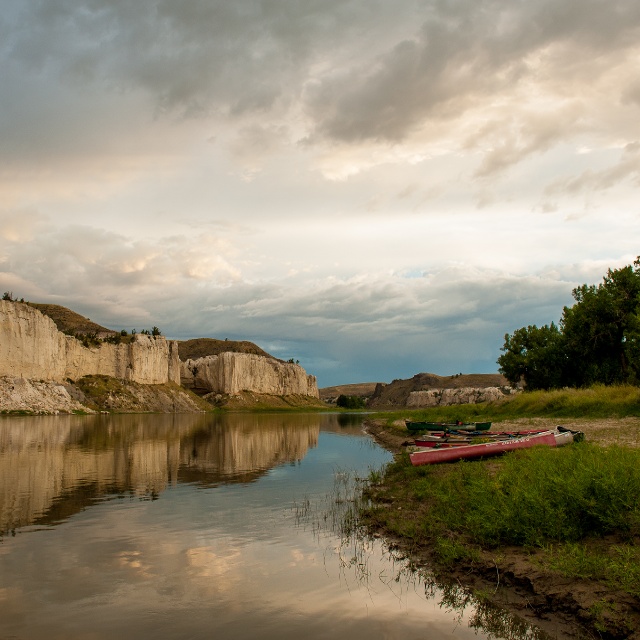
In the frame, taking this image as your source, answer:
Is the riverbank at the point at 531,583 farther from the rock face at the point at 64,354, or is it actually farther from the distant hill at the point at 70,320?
the distant hill at the point at 70,320

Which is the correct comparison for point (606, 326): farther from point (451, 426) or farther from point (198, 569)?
point (198, 569)

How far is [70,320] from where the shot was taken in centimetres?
16712

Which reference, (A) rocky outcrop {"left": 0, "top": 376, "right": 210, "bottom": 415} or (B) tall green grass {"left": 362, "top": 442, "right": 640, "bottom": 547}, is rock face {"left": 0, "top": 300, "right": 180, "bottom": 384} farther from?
(B) tall green grass {"left": 362, "top": 442, "right": 640, "bottom": 547}

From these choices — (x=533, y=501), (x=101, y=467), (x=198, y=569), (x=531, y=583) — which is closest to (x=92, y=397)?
(x=101, y=467)

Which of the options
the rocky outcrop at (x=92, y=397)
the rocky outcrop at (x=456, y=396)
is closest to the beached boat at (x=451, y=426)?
the rocky outcrop at (x=92, y=397)

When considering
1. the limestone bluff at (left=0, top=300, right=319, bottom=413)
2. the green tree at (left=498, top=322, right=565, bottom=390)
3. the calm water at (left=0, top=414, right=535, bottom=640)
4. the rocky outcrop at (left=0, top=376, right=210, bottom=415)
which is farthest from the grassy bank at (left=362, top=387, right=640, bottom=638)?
the limestone bluff at (left=0, top=300, right=319, bottom=413)

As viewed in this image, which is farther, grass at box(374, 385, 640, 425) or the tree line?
the tree line

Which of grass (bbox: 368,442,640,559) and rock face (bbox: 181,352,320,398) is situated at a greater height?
rock face (bbox: 181,352,320,398)

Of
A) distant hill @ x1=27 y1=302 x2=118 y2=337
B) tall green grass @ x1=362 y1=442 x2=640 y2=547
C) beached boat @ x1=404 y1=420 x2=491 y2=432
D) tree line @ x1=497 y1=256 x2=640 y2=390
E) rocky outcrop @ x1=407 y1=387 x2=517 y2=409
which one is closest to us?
tall green grass @ x1=362 y1=442 x2=640 y2=547

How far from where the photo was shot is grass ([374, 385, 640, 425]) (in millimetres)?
31438

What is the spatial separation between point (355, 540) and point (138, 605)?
5.13 metres

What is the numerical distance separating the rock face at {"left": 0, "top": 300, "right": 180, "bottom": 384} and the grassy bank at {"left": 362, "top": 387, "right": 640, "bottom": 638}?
9580 centimetres

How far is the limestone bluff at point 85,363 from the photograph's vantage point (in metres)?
93.1

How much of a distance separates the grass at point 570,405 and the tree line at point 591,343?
5.37 metres
